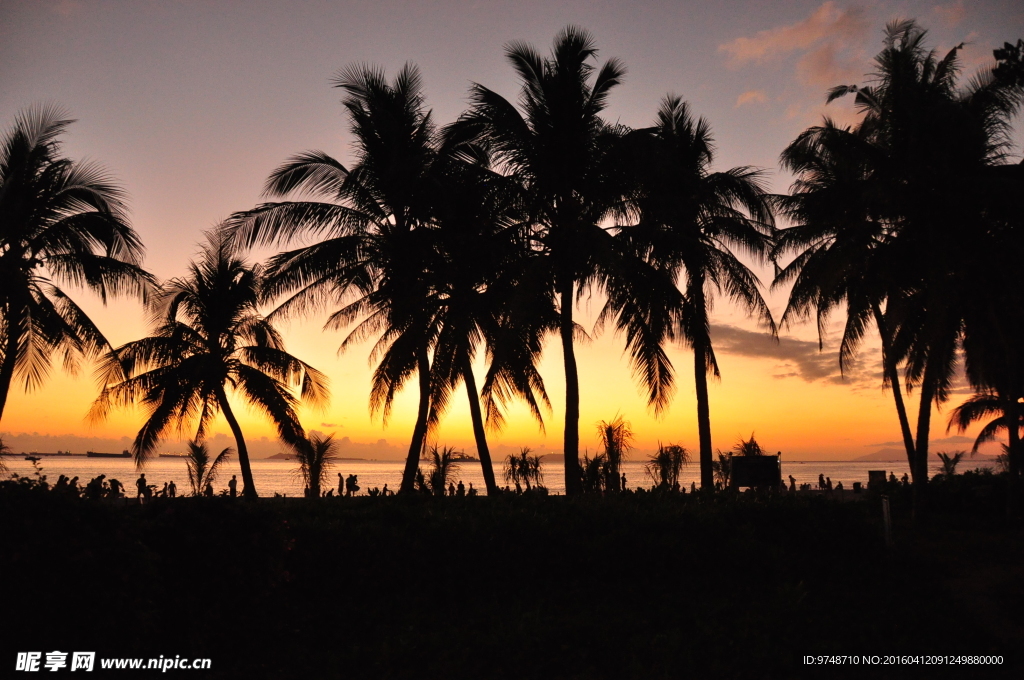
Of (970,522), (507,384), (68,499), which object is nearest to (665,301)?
(507,384)

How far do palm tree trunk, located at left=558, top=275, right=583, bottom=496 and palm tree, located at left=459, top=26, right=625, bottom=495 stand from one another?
21 millimetres

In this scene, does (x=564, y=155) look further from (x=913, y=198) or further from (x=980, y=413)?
(x=980, y=413)

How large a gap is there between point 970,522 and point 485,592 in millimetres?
13794

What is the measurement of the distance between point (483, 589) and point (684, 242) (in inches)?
364

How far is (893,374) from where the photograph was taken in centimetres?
2186

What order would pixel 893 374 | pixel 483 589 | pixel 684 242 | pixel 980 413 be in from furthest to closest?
pixel 980 413 < pixel 893 374 < pixel 684 242 < pixel 483 589

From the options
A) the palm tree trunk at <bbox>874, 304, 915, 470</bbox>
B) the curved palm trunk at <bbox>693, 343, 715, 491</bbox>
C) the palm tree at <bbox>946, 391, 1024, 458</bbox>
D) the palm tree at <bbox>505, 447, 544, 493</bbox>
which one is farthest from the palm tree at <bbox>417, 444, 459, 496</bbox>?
the palm tree at <bbox>946, 391, 1024, 458</bbox>

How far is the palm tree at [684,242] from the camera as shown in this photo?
51.8 ft

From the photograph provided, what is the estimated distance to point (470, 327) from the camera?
17969 millimetres

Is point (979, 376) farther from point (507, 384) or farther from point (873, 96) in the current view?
point (507, 384)

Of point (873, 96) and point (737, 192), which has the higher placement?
point (873, 96)

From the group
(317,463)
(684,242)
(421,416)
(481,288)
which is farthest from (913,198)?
(317,463)

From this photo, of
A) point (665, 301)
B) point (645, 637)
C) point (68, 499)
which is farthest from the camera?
point (665, 301)

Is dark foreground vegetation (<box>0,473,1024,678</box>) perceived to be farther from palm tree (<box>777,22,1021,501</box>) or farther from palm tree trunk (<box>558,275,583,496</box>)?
palm tree (<box>777,22,1021,501</box>)
